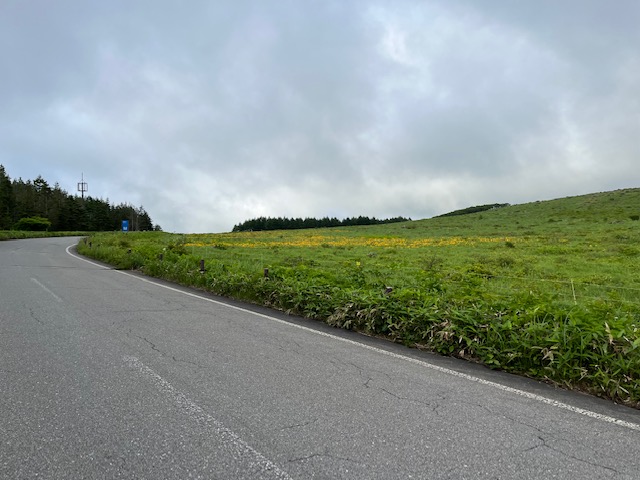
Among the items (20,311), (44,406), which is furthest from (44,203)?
(44,406)

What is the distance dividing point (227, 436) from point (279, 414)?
0.53 m

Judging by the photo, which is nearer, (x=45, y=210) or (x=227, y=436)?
(x=227, y=436)

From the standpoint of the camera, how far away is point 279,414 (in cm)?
342

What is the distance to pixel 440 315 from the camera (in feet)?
18.9

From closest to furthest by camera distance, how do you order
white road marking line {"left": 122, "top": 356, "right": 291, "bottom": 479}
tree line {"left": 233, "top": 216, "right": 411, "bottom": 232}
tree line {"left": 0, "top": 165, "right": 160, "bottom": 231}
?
white road marking line {"left": 122, "top": 356, "right": 291, "bottom": 479} < tree line {"left": 0, "top": 165, "right": 160, "bottom": 231} < tree line {"left": 233, "top": 216, "right": 411, "bottom": 232}

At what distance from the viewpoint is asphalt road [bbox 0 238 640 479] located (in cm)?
269

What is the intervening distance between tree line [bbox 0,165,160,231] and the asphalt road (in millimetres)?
76339

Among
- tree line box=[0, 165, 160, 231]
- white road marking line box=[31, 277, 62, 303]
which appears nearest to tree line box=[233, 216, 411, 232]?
tree line box=[0, 165, 160, 231]

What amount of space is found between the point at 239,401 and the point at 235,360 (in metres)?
1.27

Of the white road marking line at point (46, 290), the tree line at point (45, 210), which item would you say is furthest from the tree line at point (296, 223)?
the white road marking line at point (46, 290)

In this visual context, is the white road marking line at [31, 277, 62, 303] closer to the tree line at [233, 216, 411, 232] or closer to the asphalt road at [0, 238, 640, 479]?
the asphalt road at [0, 238, 640, 479]

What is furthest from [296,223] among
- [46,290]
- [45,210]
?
[46,290]

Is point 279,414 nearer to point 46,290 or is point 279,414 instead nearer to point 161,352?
point 161,352

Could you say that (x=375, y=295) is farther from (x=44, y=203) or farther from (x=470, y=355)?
(x=44, y=203)
